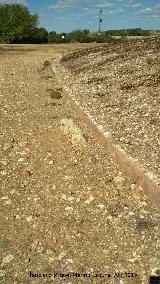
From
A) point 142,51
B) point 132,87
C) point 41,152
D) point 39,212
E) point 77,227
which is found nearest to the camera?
point 77,227

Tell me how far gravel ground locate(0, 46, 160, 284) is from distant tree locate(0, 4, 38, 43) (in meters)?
56.2

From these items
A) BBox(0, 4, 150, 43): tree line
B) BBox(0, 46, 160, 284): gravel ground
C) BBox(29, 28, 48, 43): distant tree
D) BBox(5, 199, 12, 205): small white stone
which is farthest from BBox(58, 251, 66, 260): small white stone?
BBox(29, 28, 48, 43): distant tree

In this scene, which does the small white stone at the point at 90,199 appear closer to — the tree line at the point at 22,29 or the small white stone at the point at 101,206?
the small white stone at the point at 101,206

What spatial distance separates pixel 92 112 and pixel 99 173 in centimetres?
426

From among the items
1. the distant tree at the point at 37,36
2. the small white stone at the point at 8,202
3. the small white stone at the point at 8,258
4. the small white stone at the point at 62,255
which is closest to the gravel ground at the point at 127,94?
the small white stone at the point at 62,255

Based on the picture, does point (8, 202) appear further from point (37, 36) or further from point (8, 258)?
point (37, 36)

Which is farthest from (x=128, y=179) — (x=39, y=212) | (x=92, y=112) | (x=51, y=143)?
(x=92, y=112)

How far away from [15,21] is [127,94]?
2254 inches

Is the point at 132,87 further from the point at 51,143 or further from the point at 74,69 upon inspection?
the point at 74,69

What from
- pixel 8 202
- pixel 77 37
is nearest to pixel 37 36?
pixel 77 37

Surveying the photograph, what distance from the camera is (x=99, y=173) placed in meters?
9.18

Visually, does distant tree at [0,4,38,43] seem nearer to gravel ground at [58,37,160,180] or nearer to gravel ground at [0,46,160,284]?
gravel ground at [58,37,160,180]

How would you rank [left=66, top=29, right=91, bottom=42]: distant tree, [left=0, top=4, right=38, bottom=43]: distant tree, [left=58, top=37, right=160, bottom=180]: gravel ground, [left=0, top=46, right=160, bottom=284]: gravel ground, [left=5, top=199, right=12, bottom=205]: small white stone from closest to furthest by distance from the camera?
[left=0, top=46, right=160, bottom=284]: gravel ground, [left=5, top=199, right=12, bottom=205]: small white stone, [left=58, top=37, right=160, bottom=180]: gravel ground, [left=0, top=4, right=38, bottom=43]: distant tree, [left=66, top=29, right=91, bottom=42]: distant tree

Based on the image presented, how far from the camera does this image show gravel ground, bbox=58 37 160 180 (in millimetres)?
9757
